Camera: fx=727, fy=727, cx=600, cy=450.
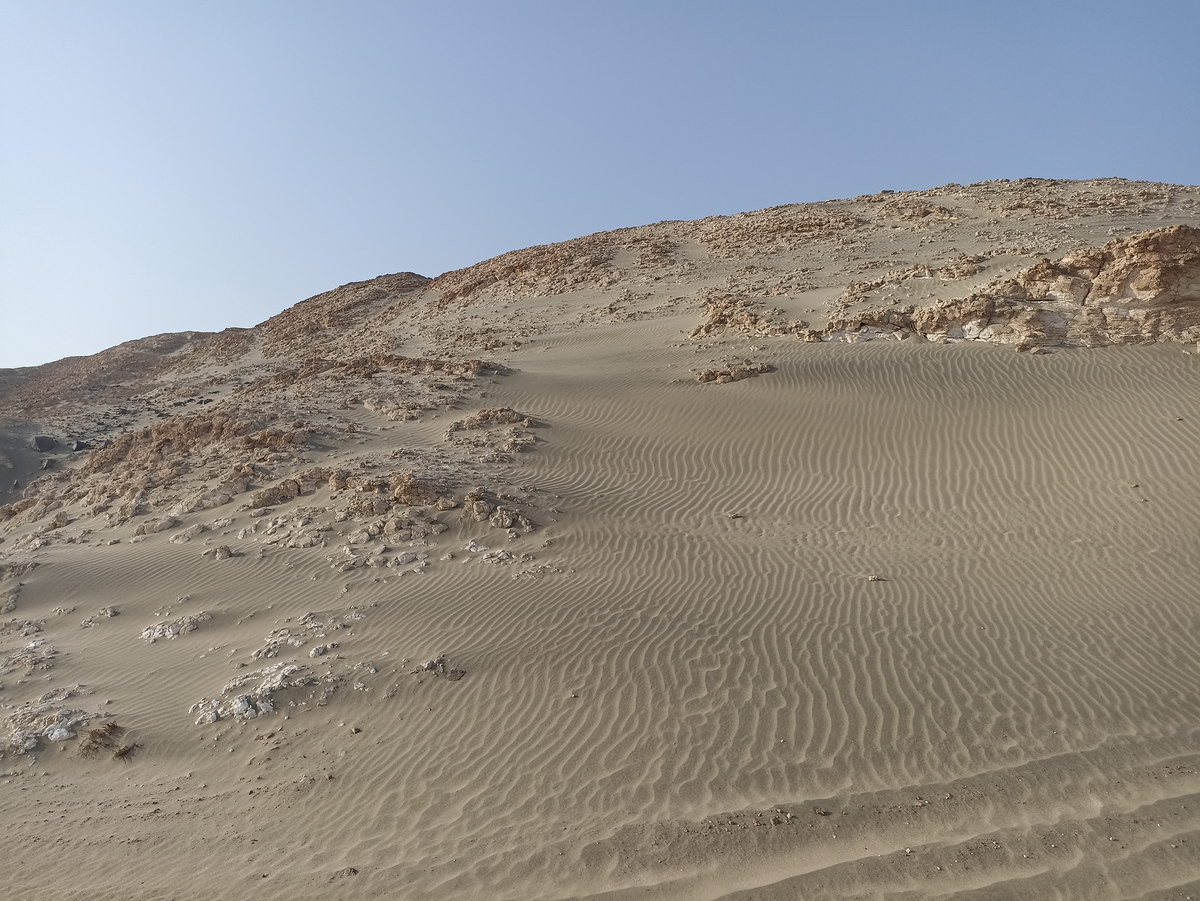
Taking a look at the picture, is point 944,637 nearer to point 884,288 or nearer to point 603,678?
point 603,678

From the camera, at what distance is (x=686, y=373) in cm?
1725

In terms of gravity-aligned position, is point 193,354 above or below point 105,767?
above

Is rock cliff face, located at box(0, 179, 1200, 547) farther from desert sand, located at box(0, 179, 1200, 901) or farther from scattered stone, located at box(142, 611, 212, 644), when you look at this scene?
scattered stone, located at box(142, 611, 212, 644)

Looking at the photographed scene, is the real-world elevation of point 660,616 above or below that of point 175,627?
below

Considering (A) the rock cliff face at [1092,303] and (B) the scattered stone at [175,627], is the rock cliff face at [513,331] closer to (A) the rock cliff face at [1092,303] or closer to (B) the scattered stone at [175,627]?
(A) the rock cliff face at [1092,303]

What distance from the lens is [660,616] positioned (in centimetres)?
801

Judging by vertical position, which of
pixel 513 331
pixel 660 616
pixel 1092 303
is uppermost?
pixel 513 331

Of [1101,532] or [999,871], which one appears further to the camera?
[1101,532]

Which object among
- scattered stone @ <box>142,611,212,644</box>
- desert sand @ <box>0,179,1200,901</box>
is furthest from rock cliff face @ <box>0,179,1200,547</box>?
scattered stone @ <box>142,611,212,644</box>

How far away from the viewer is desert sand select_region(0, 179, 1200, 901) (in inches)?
198

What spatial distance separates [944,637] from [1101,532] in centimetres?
403

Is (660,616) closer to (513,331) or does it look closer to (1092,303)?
(1092,303)

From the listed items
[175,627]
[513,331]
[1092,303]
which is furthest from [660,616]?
[513,331]

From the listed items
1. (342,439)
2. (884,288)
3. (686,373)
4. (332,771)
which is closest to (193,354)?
(342,439)
